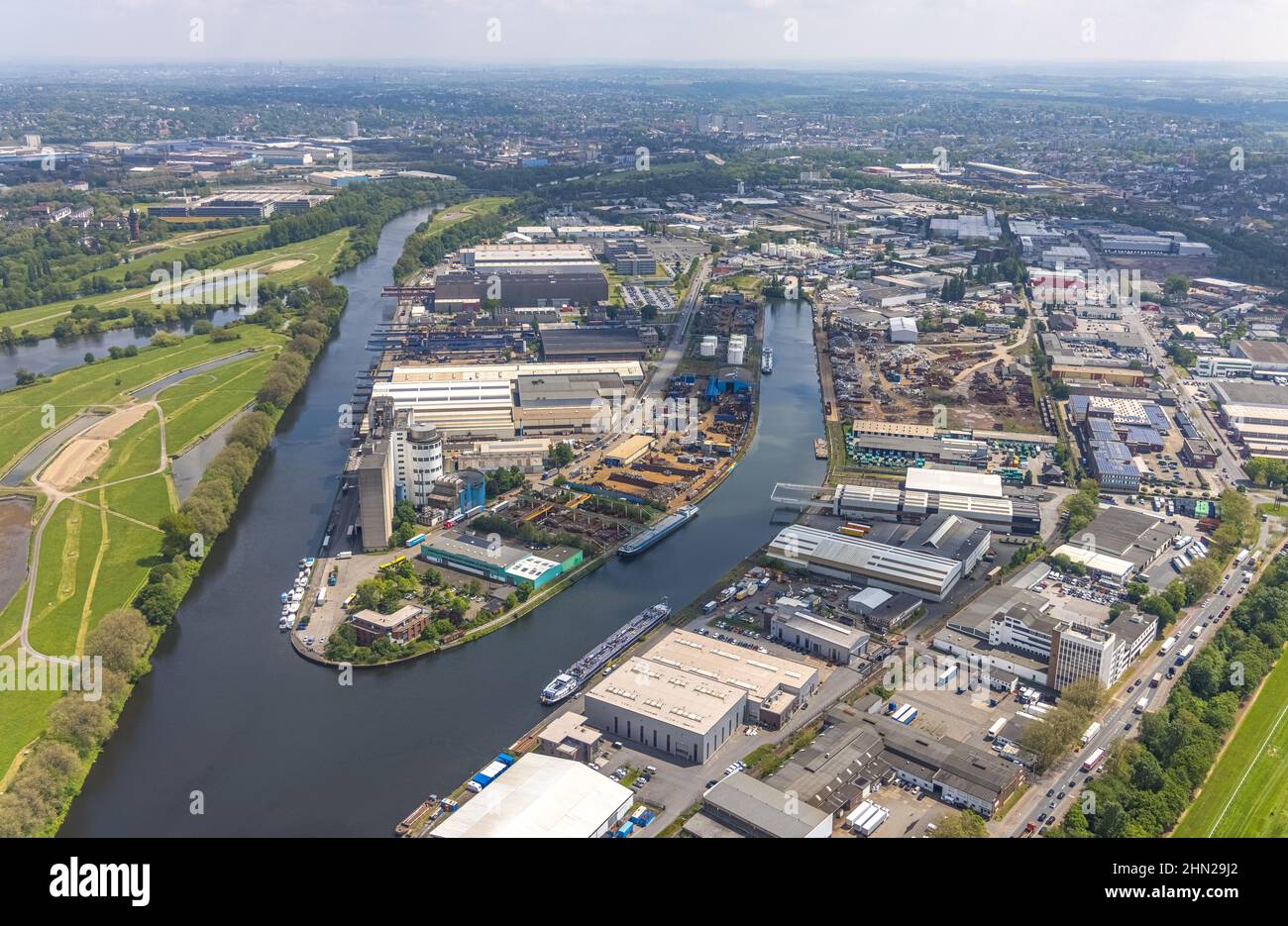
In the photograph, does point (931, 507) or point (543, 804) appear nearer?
point (543, 804)

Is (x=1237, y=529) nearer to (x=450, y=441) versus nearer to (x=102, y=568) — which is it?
(x=450, y=441)

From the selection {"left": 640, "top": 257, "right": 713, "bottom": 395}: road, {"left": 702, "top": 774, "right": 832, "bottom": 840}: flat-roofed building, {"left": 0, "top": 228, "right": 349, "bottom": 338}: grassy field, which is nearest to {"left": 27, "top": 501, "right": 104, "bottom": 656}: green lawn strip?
{"left": 702, "top": 774, "right": 832, "bottom": 840}: flat-roofed building

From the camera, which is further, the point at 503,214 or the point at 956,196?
the point at 956,196

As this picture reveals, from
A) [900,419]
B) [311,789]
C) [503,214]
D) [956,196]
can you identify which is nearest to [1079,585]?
[900,419]

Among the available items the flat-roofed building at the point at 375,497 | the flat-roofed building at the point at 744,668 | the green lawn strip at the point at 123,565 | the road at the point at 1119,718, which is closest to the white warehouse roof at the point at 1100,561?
the road at the point at 1119,718

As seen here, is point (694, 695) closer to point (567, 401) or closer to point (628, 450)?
point (628, 450)

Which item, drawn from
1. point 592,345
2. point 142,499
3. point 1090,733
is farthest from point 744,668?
point 592,345

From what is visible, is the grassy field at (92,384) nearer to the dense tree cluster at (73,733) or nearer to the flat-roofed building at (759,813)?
the dense tree cluster at (73,733)
